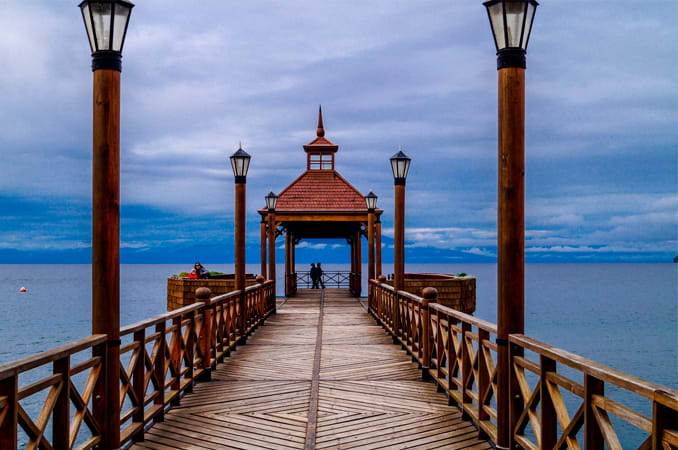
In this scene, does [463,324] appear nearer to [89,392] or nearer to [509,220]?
[509,220]

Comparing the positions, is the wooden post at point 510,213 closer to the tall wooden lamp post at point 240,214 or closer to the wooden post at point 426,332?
the wooden post at point 426,332

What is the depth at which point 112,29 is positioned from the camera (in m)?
4.17

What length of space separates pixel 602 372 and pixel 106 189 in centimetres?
Result: 358

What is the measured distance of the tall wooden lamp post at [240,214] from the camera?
33.9ft

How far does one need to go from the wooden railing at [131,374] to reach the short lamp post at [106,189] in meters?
0.10

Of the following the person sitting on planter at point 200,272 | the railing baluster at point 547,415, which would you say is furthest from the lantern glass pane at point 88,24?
the person sitting on planter at point 200,272

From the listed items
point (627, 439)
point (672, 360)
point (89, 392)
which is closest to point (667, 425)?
point (89, 392)

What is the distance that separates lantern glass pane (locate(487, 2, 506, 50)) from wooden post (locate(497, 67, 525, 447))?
0.70 feet

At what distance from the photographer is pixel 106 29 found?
4168 millimetres

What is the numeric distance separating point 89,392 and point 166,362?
1851mm

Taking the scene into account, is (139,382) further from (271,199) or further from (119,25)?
(271,199)

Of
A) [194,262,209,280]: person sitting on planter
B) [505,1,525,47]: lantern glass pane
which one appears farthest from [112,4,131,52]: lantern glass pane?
[194,262,209,280]: person sitting on planter

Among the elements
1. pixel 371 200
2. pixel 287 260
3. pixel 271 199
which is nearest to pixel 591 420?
pixel 371 200

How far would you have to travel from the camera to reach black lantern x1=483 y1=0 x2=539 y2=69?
13.3 feet
